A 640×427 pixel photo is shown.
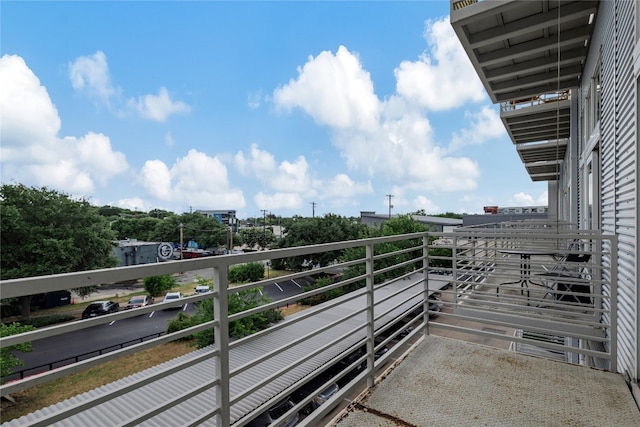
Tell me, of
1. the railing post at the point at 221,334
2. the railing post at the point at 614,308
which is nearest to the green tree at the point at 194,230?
the railing post at the point at 614,308

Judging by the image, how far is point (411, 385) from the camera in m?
2.29

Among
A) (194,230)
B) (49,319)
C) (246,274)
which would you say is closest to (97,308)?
(49,319)

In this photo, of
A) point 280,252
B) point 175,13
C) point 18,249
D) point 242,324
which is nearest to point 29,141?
point 18,249

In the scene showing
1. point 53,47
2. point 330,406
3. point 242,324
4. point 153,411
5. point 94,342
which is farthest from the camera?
point 53,47

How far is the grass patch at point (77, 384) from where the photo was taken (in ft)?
30.2

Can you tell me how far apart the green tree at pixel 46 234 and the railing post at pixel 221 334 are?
1952 centimetres

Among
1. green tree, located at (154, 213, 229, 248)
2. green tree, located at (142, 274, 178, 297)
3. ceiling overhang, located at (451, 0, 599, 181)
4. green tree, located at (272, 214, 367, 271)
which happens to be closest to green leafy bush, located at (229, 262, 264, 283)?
green tree, located at (272, 214, 367, 271)

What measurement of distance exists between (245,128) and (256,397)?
4793 centimetres

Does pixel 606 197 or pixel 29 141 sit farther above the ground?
pixel 29 141

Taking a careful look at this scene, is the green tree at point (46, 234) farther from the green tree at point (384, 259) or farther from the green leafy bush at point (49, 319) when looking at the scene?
the green tree at point (384, 259)

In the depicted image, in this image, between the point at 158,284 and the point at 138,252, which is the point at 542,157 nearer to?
the point at 158,284

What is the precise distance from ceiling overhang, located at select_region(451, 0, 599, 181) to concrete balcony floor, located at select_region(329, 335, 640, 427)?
2125 millimetres

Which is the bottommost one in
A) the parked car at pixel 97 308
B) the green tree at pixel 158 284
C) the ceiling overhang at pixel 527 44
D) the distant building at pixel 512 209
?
the parked car at pixel 97 308

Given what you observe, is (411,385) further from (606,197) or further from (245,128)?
(245,128)
